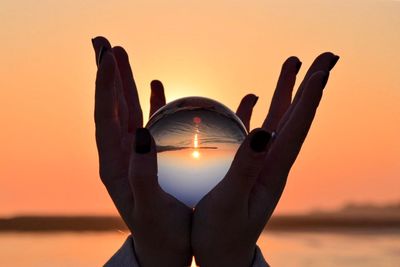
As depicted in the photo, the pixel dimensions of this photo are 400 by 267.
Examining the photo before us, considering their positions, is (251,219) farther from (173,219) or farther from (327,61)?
(327,61)

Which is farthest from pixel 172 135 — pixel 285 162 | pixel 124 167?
pixel 285 162

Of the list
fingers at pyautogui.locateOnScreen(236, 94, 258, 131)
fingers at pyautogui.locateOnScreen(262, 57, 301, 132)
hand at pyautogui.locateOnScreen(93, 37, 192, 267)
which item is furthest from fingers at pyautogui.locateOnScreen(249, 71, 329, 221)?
fingers at pyautogui.locateOnScreen(236, 94, 258, 131)

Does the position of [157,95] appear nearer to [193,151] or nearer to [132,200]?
[193,151]

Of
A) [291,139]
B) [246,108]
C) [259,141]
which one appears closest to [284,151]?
[291,139]

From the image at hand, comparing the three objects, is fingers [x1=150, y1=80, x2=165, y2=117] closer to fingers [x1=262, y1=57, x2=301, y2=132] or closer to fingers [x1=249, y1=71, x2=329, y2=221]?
fingers [x1=262, y1=57, x2=301, y2=132]

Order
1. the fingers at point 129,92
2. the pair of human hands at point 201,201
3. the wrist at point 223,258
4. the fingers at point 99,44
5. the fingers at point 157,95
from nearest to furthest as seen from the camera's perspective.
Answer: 1. the pair of human hands at point 201,201
2. the wrist at point 223,258
3. the fingers at point 99,44
4. the fingers at point 129,92
5. the fingers at point 157,95

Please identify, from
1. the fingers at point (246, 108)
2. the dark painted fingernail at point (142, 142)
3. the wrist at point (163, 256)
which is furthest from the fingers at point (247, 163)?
the fingers at point (246, 108)

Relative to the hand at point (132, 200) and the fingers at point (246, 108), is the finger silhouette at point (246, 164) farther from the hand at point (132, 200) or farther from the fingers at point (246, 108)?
the fingers at point (246, 108)
